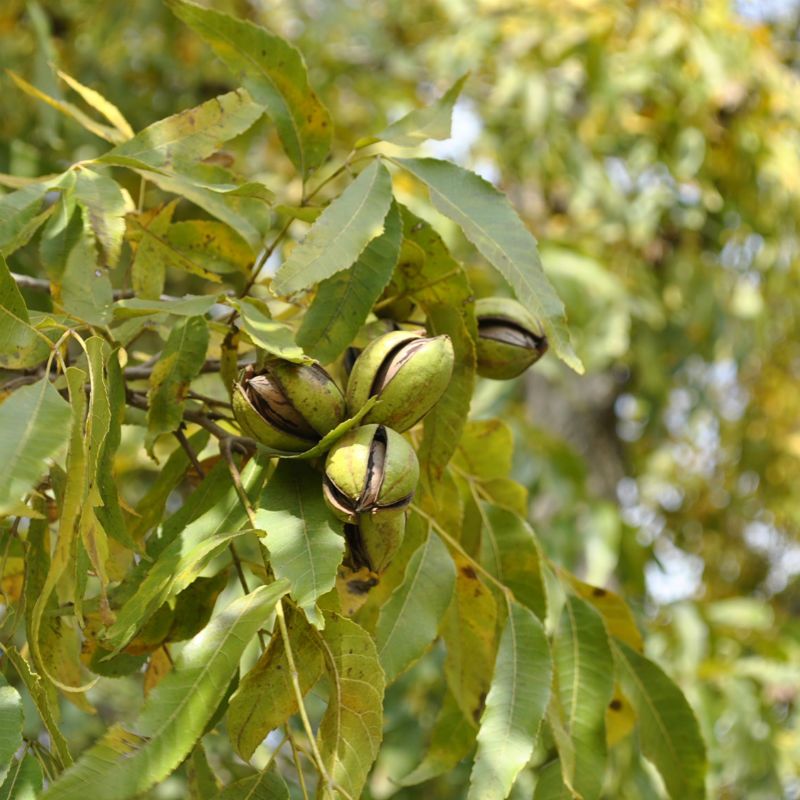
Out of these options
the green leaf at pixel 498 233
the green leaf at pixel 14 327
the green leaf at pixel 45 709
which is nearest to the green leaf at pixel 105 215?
the green leaf at pixel 14 327

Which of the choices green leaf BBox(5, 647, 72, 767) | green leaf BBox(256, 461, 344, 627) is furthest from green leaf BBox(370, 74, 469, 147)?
green leaf BBox(5, 647, 72, 767)

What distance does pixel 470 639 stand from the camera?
1.29 meters

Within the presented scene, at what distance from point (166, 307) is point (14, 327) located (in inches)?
5.3

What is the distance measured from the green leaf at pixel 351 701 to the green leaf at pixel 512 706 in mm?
119

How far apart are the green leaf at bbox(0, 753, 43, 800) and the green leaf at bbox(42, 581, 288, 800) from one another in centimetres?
10

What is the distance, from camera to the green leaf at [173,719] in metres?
0.87

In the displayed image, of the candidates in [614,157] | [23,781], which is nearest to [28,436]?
[23,781]

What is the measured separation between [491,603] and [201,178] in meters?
0.57

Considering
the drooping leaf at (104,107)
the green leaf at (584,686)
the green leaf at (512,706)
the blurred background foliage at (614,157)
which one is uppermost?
the drooping leaf at (104,107)

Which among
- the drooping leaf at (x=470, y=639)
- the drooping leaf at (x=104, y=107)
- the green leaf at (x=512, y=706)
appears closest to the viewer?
the green leaf at (x=512, y=706)

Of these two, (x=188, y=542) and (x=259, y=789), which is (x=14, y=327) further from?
(x=259, y=789)

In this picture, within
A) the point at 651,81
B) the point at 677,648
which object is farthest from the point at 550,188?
the point at 677,648

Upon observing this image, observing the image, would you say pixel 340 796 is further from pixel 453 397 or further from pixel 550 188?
pixel 550 188

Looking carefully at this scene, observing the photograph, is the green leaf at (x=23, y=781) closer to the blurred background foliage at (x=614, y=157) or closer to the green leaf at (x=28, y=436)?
the green leaf at (x=28, y=436)
